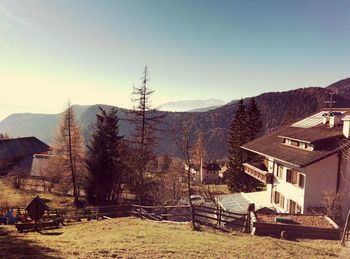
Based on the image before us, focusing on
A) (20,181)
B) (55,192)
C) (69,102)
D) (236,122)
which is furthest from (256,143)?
(20,181)

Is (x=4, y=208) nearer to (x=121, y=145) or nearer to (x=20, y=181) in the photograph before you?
(x=121, y=145)

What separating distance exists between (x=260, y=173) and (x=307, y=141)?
26.2 ft

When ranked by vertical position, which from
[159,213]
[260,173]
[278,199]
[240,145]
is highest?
[240,145]

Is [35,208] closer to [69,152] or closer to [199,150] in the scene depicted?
[69,152]

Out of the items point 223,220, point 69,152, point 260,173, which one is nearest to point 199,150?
point 69,152

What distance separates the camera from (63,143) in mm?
48469

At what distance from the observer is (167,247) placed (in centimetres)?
1450

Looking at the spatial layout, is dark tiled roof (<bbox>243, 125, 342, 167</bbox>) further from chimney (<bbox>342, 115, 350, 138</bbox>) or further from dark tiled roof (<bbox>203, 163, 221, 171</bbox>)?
dark tiled roof (<bbox>203, 163, 221, 171</bbox>)

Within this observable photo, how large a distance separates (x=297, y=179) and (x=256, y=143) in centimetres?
981

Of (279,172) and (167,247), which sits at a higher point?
(279,172)

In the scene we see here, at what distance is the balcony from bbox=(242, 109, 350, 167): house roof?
2.29 meters

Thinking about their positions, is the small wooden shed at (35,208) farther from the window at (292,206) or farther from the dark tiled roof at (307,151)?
the window at (292,206)

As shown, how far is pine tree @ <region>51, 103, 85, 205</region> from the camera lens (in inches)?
1758

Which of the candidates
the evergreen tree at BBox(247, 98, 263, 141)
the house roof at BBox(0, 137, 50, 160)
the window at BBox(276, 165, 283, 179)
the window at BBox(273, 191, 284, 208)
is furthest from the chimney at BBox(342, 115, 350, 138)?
the house roof at BBox(0, 137, 50, 160)
